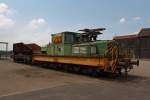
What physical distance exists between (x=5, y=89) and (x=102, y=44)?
264 inches

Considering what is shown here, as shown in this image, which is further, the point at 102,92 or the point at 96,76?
the point at 96,76

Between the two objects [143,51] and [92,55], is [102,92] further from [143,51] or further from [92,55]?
[143,51]

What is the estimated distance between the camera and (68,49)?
1655 cm

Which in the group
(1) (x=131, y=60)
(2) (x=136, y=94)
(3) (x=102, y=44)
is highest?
(3) (x=102, y=44)

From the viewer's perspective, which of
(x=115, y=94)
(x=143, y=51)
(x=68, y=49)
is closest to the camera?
(x=115, y=94)

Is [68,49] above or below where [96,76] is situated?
above

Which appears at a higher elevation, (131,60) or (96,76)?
(131,60)

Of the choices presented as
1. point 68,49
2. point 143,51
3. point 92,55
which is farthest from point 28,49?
point 143,51

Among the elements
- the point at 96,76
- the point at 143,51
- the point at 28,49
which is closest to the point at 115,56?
the point at 96,76

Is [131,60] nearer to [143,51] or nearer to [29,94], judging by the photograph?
[29,94]

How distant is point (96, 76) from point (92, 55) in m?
1.35

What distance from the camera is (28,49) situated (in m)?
24.9

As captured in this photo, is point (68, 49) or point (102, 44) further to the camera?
point (68, 49)

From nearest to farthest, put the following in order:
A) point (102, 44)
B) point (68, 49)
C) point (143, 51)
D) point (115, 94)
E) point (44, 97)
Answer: point (44, 97), point (115, 94), point (102, 44), point (68, 49), point (143, 51)
